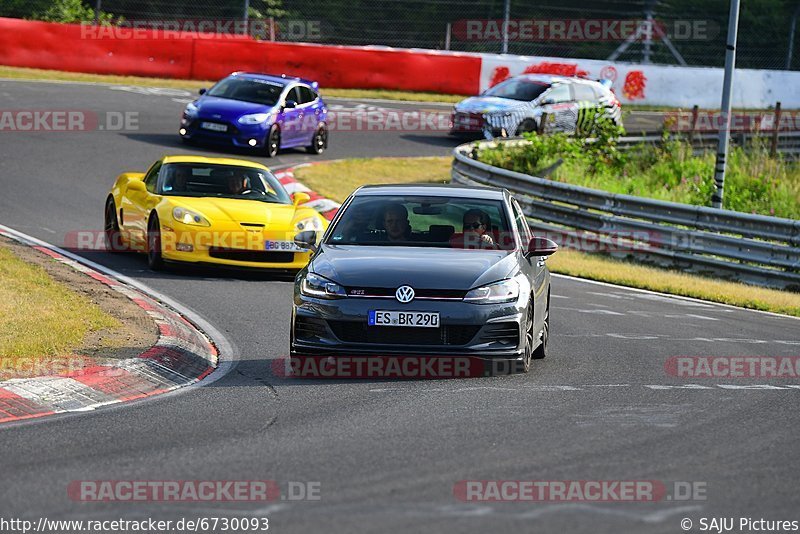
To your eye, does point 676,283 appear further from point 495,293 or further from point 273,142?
point 273,142

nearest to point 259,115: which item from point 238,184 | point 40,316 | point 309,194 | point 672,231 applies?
point 309,194

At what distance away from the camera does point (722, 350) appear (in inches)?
479

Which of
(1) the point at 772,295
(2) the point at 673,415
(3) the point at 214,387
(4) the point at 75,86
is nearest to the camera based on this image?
(2) the point at 673,415

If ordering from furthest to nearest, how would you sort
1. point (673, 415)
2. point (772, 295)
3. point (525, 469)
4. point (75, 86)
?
point (75, 86), point (772, 295), point (673, 415), point (525, 469)

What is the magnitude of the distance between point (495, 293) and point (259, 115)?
17.8 m

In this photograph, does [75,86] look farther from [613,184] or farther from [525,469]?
[525,469]

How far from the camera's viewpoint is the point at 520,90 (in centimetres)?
3278

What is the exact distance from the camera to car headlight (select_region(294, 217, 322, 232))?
15875 millimetres

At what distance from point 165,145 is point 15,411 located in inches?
749

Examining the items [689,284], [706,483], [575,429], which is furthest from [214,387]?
[689,284]

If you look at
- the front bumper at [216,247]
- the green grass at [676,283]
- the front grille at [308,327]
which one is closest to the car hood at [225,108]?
the green grass at [676,283]

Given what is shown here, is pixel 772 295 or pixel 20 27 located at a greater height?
pixel 20 27

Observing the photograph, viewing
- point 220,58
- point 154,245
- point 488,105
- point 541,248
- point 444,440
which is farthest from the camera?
point 220,58

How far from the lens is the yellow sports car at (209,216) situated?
1557 cm
